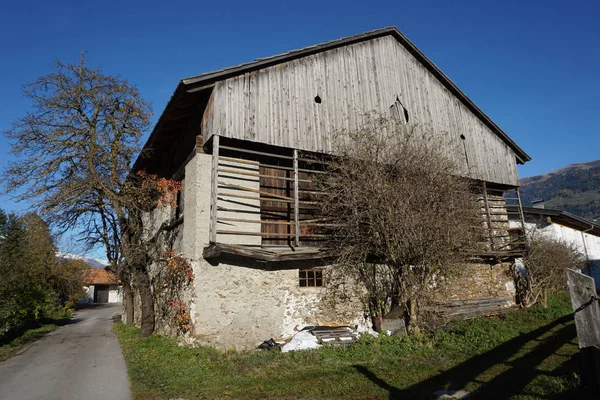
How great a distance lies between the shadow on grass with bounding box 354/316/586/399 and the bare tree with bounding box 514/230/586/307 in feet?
22.4

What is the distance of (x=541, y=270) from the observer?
1648 centimetres

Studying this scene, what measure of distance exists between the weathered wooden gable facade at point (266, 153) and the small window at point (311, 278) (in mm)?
117

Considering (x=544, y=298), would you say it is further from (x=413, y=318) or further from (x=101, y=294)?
(x=101, y=294)

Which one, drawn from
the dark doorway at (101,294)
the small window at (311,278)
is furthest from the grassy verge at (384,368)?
the dark doorway at (101,294)

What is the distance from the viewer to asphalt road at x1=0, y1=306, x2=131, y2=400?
757cm

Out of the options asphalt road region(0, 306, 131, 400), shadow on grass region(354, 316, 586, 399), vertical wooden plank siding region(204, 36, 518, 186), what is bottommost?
asphalt road region(0, 306, 131, 400)

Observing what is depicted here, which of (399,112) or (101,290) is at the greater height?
(399,112)

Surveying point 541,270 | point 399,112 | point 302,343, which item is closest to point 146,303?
point 302,343

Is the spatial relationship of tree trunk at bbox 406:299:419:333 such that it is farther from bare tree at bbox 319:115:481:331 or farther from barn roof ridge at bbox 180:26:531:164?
Result: barn roof ridge at bbox 180:26:531:164

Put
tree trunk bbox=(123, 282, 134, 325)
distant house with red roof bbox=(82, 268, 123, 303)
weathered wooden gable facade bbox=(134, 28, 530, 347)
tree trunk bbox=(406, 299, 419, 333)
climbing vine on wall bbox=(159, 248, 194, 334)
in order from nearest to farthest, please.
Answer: climbing vine on wall bbox=(159, 248, 194, 334) → weathered wooden gable facade bbox=(134, 28, 530, 347) → tree trunk bbox=(406, 299, 419, 333) → tree trunk bbox=(123, 282, 134, 325) → distant house with red roof bbox=(82, 268, 123, 303)

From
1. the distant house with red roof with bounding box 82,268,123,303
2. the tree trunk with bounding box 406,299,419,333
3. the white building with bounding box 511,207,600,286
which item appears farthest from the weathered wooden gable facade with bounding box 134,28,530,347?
the distant house with red roof with bounding box 82,268,123,303

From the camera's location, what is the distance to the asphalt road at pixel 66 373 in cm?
757

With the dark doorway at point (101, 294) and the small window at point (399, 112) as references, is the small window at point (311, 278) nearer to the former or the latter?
the small window at point (399, 112)

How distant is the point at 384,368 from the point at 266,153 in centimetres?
677
